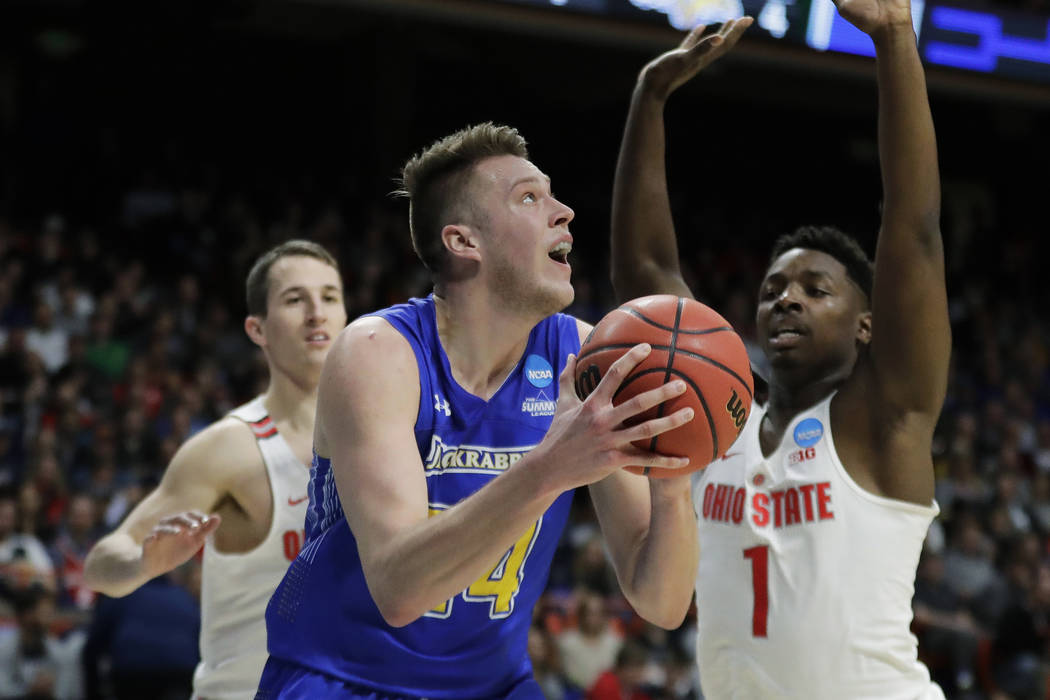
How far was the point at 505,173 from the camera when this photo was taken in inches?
102

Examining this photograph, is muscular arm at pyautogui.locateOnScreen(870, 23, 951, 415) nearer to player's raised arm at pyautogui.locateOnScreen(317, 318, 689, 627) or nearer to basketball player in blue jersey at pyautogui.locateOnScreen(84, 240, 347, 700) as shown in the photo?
player's raised arm at pyautogui.locateOnScreen(317, 318, 689, 627)

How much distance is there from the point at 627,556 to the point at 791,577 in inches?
24.8

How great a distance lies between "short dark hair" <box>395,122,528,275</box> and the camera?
262 centimetres

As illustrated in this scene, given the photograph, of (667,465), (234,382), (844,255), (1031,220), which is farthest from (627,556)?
(1031,220)

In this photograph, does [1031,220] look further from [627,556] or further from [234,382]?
[627,556]

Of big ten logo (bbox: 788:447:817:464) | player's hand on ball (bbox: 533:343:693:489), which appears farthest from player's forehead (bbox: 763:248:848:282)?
player's hand on ball (bbox: 533:343:693:489)

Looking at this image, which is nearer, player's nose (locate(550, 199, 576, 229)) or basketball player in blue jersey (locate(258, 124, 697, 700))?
basketball player in blue jersey (locate(258, 124, 697, 700))

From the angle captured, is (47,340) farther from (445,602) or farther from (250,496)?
(445,602)

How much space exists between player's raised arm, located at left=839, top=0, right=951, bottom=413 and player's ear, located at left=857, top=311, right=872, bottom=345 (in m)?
0.38

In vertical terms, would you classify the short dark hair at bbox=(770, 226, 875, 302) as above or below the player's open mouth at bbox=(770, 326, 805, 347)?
above

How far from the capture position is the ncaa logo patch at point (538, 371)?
2.66 metres

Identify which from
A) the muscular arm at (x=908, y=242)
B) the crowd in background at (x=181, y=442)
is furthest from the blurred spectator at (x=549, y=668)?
the muscular arm at (x=908, y=242)

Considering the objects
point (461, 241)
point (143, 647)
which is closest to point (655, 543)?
point (461, 241)

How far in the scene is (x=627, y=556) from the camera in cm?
262
